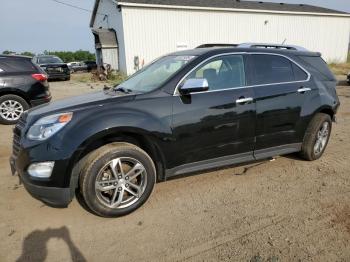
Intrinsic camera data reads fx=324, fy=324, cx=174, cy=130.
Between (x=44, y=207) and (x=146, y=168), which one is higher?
(x=146, y=168)

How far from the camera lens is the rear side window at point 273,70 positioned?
13.9 ft

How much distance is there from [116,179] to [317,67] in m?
3.53

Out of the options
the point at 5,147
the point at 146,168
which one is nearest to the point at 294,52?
the point at 146,168

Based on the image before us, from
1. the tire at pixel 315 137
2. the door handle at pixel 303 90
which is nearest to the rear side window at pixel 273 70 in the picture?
the door handle at pixel 303 90

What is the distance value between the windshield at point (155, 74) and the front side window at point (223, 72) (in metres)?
0.24

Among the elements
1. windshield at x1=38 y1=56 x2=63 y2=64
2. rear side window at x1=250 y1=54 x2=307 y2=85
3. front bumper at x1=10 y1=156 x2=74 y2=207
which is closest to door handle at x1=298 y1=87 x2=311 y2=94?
rear side window at x1=250 y1=54 x2=307 y2=85

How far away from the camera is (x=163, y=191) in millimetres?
4051

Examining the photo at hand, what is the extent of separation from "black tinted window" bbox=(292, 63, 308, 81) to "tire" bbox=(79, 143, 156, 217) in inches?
99.9

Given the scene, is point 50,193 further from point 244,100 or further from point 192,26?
point 192,26

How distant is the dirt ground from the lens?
9.41 feet

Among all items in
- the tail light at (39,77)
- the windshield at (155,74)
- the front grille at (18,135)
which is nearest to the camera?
the front grille at (18,135)

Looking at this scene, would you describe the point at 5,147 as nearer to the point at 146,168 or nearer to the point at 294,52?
the point at 146,168

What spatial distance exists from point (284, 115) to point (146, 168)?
208 centimetres

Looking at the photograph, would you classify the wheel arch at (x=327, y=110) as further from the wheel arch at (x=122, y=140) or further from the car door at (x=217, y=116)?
the wheel arch at (x=122, y=140)
